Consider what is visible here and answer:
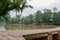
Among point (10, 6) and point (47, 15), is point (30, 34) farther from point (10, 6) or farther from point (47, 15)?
point (47, 15)

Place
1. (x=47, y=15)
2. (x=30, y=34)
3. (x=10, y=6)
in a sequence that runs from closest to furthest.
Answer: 1. (x=10, y=6)
2. (x=30, y=34)
3. (x=47, y=15)

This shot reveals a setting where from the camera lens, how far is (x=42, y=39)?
6871 mm

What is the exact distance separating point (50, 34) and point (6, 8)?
2.13m

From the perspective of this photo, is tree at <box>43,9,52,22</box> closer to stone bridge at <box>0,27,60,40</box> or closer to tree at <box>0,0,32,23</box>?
stone bridge at <box>0,27,60,40</box>

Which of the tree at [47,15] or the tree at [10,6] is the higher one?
the tree at [10,6]

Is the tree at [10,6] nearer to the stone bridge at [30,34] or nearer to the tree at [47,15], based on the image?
the stone bridge at [30,34]

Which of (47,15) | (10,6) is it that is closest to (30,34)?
(10,6)

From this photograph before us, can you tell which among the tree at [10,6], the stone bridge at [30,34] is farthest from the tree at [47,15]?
the tree at [10,6]

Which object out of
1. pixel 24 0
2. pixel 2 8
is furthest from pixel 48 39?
pixel 2 8

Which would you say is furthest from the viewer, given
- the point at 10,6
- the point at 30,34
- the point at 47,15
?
the point at 47,15

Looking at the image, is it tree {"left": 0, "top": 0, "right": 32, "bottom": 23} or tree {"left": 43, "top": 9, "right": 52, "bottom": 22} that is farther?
tree {"left": 43, "top": 9, "right": 52, "bottom": 22}

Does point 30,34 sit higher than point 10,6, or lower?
lower

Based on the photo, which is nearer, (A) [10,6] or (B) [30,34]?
(A) [10,6]

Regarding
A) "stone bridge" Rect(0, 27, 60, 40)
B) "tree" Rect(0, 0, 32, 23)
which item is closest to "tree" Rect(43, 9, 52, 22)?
"stone bridge" Rect(0, 27, 60, 40)
